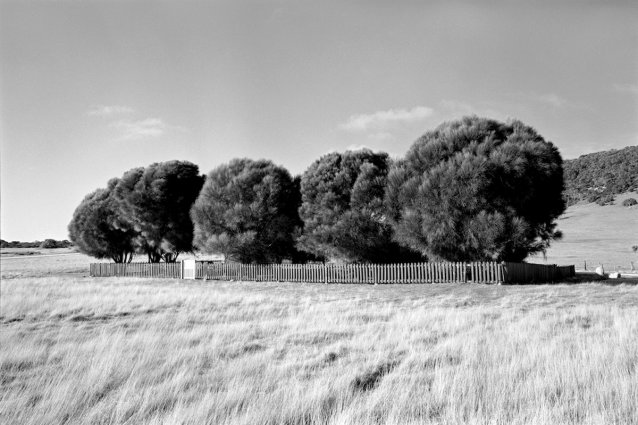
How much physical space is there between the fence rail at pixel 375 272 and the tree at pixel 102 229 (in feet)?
24.5

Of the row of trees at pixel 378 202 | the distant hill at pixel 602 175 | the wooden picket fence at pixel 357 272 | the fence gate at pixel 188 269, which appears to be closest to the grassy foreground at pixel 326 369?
the wooden picket fence at pixel 357 272

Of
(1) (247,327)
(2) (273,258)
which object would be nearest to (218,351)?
(1) (247,327)

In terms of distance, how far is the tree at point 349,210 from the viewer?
30.3 meters

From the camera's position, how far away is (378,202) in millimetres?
30031

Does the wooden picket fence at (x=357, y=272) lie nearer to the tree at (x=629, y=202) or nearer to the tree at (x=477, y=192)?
the tree at (x=477, y=192)

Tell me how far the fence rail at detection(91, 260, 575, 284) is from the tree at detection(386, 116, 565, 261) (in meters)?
1.21

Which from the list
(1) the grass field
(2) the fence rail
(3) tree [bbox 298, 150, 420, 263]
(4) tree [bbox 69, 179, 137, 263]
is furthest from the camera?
(1) the grass field

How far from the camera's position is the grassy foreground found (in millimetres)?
4902

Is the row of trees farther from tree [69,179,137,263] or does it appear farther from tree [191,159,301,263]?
tree [69,179,137,263]

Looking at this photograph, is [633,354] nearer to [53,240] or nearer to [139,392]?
[139,392]

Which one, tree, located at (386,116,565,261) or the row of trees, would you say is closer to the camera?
tree, located at (386,116,565,261)

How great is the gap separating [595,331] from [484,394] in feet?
17.4

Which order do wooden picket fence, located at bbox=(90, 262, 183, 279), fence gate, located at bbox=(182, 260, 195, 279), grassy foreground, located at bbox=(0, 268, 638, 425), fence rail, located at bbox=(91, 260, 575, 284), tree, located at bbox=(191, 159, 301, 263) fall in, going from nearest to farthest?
grassy foreground, located at bbox=(0, 268, 638, 425) < fence rail, located at bbox=(91, 260, 575, 284) < tree, located at bbox=(191, 159, 301, 263) < fence gate, located at bbox=(182, 260, 195, 279) < wooden picket fence, located at bbox=(90, 262, 183, 279)

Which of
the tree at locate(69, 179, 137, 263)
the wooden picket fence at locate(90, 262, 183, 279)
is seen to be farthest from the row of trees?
the tree at locate(69, 179, 137, 263)
